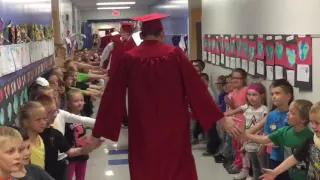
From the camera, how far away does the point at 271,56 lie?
474cm

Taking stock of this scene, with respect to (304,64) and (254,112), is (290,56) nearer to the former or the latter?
(304,64)

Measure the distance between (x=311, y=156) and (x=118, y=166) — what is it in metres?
3.48

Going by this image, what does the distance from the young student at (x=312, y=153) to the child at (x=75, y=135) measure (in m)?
1.86

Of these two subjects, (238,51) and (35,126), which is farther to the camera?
(238,51)

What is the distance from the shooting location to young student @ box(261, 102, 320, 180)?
9.64 ft

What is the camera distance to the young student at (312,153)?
2.94 m

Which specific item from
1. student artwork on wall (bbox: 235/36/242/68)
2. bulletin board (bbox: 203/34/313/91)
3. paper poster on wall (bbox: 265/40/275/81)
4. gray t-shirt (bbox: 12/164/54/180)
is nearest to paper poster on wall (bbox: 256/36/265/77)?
bulletin board (bbox: 203/34/313/91)

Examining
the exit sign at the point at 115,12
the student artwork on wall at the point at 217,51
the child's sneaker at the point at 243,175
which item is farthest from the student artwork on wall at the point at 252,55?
the exit sign at the point at 115,12

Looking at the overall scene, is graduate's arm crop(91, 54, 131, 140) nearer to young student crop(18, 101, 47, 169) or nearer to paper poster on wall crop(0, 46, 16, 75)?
young student crop(18, 101, 47, 169)

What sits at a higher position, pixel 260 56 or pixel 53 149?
pixel 260 56

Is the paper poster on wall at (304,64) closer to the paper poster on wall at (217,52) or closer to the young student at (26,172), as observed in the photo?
the young student at (26,172)

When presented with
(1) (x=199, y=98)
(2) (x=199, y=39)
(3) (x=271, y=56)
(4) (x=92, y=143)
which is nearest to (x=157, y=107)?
(1) (x=199, y=98)

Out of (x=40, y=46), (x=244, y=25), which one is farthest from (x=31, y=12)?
(x=244, y=25)

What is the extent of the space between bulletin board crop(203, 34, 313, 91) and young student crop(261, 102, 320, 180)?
86cm
